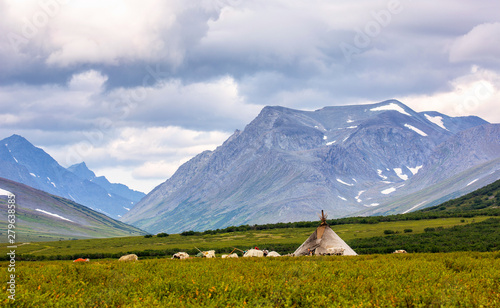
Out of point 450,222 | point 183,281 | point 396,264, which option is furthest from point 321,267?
point 450,222

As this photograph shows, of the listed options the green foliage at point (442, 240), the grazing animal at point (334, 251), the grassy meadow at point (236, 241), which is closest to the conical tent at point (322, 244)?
the grazing animal at point (334, 251)

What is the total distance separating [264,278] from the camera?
1096 inches

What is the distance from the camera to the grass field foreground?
22.7m

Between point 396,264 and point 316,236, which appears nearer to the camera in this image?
point 396,264

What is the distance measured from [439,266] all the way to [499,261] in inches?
227

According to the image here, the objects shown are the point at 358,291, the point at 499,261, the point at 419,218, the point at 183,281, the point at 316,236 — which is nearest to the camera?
the point at 358,291

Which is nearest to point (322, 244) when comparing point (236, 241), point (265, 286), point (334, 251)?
point (334, 251)

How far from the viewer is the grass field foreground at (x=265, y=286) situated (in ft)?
74.4

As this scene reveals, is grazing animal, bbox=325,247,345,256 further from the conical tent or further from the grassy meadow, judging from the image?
the grassy meadow

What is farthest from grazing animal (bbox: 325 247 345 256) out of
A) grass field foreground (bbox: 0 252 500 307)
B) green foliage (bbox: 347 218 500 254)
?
green foliage (bbox: 347 218 500 254)

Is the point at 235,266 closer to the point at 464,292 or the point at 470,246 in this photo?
the point at 464,292

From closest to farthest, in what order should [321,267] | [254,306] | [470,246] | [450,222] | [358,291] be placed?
[254,306] → [358,291] → [321,267] → [470,246] → [450,222]

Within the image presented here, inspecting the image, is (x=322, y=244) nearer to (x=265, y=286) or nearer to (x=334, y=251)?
(x=334, y=251)

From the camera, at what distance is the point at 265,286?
2548cm
